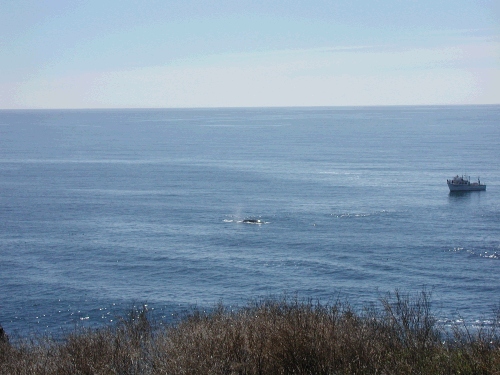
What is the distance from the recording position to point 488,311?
5450 cm

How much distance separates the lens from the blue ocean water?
59656mm

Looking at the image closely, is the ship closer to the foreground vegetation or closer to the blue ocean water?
the blue ocean water

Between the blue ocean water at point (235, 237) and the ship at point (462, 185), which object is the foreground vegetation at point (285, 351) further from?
the ship at point (462, 185)

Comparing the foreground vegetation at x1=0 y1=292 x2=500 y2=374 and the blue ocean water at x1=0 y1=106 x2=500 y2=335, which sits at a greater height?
the foreground vegetation at x1=0 y1=292 x2=500 y2=374

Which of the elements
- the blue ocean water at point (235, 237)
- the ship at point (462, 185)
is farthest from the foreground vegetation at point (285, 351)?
the ship at point (462, 185)

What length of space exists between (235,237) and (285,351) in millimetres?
61120

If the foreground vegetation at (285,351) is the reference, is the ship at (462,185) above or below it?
below

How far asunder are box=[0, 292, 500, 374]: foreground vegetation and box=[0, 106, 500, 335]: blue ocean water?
14.3 m

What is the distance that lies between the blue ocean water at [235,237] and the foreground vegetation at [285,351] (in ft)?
46.9

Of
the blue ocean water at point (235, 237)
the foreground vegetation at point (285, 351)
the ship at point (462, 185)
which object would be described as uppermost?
the foreground vegetation at point (285, 351)

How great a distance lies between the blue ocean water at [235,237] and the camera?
59656mm

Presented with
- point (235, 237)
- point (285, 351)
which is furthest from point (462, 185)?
point (285, 351)

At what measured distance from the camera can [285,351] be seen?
2003cm

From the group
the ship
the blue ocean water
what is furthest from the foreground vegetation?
the ship
